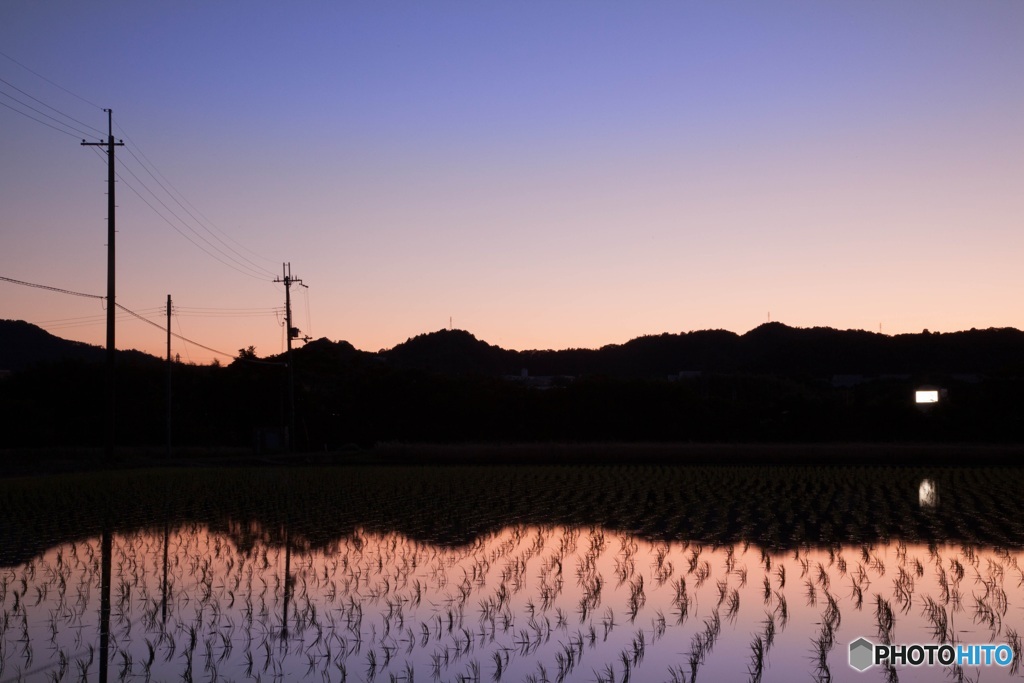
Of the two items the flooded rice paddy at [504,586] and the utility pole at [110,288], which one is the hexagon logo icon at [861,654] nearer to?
the flooded rice paddy at [504,586]

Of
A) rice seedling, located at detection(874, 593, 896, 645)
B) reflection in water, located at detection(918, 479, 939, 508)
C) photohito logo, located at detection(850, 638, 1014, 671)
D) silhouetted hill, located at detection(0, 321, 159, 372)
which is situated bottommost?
photohito logo, located at detection(850, 638, 1014, 671)

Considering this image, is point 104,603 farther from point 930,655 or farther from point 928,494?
point 928,494

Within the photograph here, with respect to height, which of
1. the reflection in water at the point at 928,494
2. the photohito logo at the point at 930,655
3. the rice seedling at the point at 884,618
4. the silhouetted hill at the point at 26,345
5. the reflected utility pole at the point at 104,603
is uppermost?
the silhouetted hill at the point at 26,345

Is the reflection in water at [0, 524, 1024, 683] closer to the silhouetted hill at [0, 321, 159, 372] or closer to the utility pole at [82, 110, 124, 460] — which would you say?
the utility pole at [82, 110, 124, 460]

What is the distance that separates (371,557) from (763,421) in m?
38.7

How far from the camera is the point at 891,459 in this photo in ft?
122

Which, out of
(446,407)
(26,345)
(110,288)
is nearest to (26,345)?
(26,345)

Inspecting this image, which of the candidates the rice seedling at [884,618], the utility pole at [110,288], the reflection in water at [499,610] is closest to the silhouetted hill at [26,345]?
the utility pole at [110,288]

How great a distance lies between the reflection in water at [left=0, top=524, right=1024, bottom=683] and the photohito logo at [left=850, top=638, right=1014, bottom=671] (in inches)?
Result: 5.8

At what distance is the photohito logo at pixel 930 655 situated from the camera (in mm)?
7605

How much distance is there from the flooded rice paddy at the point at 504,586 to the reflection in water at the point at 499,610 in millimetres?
40

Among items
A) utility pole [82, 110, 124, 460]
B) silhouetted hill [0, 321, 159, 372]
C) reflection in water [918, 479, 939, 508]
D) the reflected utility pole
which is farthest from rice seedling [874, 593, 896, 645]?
silhouetted hill [0, 321, 159, 372]

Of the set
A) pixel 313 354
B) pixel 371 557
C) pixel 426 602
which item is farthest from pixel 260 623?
pixel 313 354

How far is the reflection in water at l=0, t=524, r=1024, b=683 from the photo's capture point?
7641 mm
